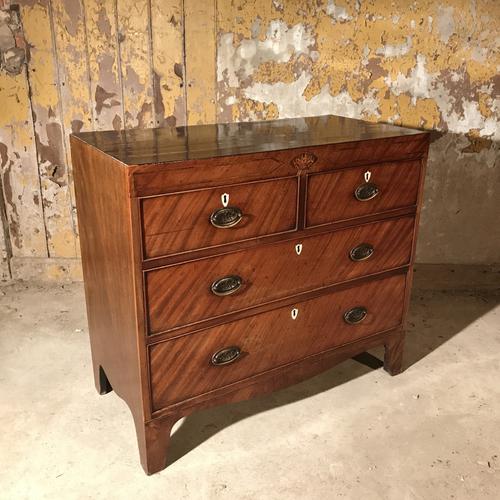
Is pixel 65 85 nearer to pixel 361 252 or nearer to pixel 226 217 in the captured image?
pixel 226 217

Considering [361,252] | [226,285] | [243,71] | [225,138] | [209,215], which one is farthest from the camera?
[243,71]

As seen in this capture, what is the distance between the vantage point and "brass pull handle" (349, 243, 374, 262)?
77.9 inches

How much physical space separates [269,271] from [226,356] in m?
0.31

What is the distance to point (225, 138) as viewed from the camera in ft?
6.12

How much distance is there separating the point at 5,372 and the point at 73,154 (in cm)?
100

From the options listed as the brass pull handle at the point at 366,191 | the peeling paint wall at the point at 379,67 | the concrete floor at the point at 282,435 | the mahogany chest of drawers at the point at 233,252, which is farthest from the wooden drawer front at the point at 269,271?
the peeling paint wall at the point at 379,67

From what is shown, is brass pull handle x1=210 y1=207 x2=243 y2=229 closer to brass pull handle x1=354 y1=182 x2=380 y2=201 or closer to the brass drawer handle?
the brass drawer handle

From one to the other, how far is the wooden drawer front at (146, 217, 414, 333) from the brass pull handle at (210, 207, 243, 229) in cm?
10

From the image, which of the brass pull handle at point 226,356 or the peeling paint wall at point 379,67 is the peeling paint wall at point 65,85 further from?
the brass pull handle at point 226,356

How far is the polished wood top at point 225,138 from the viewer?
5.28 ft

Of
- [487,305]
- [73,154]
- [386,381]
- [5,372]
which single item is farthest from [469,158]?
[5,372]

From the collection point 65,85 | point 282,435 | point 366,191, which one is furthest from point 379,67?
point 282,435

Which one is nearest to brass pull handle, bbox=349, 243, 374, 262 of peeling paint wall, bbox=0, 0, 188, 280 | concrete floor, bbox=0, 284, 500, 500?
concrete floor, bbox=0, 284, 500, 500

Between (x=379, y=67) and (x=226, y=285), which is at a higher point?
(x=379, y=67)
